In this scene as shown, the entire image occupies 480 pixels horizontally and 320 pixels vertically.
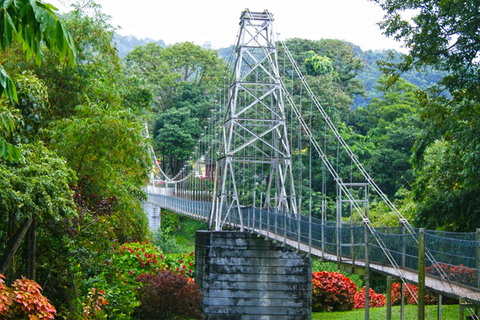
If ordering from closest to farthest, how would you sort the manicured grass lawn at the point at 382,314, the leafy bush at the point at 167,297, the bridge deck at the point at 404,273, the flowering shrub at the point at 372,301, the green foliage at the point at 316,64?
the bridge deck at the point at 404,273 → the manicured grass lawn at the point at 382,314 → the leafy bush at the point at 167,297 → the flowering shrub at the point at 372,301 → the green foliage at the point at 316,64

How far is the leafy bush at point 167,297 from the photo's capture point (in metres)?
12.2

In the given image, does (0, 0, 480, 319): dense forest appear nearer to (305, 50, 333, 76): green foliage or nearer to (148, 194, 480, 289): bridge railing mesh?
(148, 194, 480, 289): bridge railing mesh

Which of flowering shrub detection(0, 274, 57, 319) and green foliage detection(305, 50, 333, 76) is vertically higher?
green foliage detection(305, 50, 333, 76)

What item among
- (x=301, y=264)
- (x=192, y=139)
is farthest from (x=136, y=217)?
(x=192, y=139)

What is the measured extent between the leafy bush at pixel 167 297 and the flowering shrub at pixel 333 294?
14.6ft

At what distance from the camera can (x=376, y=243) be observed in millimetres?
9539

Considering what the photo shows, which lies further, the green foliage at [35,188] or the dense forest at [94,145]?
Result: the dense forest at [94,145]

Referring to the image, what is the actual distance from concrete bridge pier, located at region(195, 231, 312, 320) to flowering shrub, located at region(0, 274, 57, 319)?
9.45 meters

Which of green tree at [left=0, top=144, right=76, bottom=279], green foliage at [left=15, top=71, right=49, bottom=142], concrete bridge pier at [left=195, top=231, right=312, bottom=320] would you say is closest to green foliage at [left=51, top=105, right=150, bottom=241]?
green tree at [left=0, top=144, right=76, bottom=279]

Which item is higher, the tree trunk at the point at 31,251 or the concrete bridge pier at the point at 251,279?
the tree trunk at the point at 31,251

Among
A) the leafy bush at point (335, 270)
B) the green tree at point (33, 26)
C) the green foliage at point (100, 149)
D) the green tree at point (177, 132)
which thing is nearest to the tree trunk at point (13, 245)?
the green foliage at point (100, 149)

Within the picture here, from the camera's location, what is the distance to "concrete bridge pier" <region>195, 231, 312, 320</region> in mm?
15234

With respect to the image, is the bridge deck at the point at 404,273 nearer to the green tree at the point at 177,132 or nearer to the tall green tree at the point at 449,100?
the tall green tree at the point at 449,100

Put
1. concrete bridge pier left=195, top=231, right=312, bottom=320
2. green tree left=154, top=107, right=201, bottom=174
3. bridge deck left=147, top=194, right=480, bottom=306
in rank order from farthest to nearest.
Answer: green tree left=154, top=107, right=201, bottom=174
concrete bridge pier left=195, top=231, right=312, bottom=320
bridge deck left=147, top=194, right=480, bottom=306
